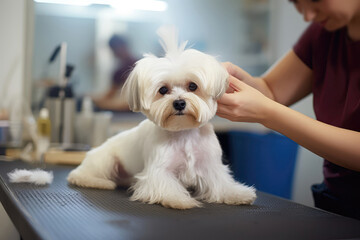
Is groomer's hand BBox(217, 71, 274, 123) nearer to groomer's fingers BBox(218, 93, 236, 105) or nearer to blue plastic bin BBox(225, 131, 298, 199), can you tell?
groomer's fingers BBox(218, 93, 236, 105)

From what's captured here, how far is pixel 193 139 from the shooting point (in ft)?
4.36

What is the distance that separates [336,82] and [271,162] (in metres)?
1.00

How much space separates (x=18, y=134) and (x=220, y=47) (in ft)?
5.32

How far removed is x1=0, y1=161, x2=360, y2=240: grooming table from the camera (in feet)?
2.79

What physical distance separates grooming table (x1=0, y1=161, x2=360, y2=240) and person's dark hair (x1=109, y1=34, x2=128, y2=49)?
1657mm

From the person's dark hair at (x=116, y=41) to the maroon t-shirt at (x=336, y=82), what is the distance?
1.53 metres

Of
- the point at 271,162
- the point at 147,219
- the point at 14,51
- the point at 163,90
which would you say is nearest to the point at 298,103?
the point at 271,162

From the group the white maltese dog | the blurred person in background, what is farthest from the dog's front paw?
the blurred person in background

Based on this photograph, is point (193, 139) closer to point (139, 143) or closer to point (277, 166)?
point (139, 143)

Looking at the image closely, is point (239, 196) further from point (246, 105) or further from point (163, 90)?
point (163, 90)

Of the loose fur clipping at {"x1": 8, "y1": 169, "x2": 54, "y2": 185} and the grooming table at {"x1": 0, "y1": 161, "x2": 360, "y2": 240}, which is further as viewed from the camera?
the loose fur clipping at {"x1": 8, "y1": 169, "x2": 54, "y2": 185}

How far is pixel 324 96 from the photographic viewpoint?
58.6 inches

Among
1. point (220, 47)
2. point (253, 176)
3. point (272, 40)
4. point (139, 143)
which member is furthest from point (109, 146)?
point (272, 40)

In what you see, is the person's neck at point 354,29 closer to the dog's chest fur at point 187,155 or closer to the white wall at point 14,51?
the dog's chest fur at point 187,155
